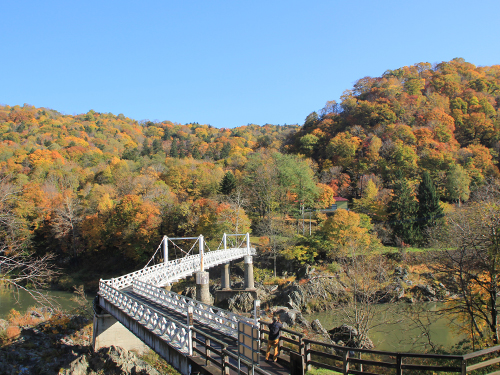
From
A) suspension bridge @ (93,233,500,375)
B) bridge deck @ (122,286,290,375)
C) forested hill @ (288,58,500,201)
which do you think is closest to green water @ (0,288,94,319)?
suspension bridge @ (93,233,500,375)

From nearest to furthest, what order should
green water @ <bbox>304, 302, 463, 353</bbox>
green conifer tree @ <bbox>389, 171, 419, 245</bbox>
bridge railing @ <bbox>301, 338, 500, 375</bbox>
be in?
bridge railing @ <bbox>301, 338, 500, 375</bbox>, green water @ <bbox>304, 302, 463, 353</bbox>, green conifer tree @ <bbox>389, 171, 419, 245</bbox>

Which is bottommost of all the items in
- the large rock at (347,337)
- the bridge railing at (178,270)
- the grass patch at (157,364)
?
the grass patch at (157,364)

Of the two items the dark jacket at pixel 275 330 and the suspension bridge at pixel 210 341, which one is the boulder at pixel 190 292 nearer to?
the suspension bridge at pixel 210 341

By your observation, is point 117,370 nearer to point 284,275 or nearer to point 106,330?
point 106,330

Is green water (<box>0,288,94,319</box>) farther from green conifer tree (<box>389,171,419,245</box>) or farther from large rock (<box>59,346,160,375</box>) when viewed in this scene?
green conifer tree (<box>389,171,419,245</box>)

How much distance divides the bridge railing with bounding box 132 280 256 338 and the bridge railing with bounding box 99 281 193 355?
1.06 m

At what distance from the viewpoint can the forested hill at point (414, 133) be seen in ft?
162

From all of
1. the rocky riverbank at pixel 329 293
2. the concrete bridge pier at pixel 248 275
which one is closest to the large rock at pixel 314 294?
the rocky riverbank at pixel 329 293

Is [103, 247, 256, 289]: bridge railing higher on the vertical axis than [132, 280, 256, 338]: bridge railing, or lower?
lower

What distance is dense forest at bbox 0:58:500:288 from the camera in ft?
123

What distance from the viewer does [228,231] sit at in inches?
1446

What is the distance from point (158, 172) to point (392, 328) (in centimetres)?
4964

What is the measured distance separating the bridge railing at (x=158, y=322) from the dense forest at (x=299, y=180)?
14.3 meters

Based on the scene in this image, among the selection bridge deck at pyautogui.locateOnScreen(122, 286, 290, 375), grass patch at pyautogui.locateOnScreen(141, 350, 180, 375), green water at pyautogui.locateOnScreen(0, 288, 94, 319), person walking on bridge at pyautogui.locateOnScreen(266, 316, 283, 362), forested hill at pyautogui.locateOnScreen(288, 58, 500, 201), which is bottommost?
green water at pyautogui.locateOnScreen(0, 288, 94, 319)
